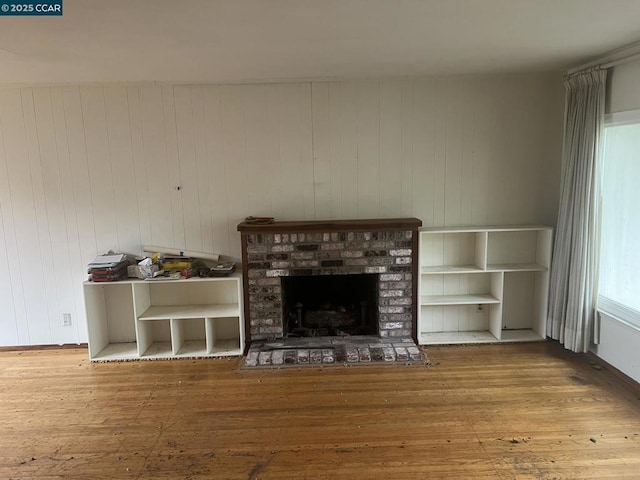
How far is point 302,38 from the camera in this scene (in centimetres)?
250

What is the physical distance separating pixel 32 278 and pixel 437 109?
385 cm

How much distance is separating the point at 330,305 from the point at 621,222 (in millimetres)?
2434

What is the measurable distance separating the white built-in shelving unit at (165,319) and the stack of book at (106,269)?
0.10 m

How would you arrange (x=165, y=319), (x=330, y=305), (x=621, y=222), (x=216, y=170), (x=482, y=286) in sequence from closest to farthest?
1. (x=621, y=222)
2. (x=165, y=319)
3. (x=216, y=170)
4. (x=482, y=286)
5. (x=330, y=305)

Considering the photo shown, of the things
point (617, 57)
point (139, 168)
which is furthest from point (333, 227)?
point (617, 57)

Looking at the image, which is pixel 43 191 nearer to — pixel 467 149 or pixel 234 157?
pixel 234 157

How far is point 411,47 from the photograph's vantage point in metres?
2.77

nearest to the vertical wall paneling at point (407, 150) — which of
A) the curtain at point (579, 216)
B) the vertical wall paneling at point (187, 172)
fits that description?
the curtain at point (579, 216)

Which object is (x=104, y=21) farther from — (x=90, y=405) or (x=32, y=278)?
(x=32, y=278)

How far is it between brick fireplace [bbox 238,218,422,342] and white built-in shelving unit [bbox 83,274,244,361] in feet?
0.62

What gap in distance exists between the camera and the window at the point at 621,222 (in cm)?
310

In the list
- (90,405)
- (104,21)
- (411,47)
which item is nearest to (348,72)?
(411,47)

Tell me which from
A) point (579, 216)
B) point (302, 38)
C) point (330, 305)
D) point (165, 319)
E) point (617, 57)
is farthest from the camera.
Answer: point (330, 305)

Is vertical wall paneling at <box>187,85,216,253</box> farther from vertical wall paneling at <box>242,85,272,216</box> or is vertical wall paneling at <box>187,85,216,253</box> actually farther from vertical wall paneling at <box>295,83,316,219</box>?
vertical wall paneling at <box>295,83,316,219</box>
